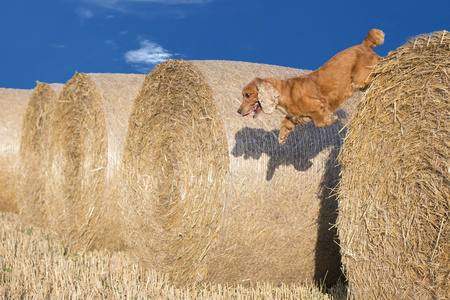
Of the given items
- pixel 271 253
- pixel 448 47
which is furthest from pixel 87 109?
pixel 448 47

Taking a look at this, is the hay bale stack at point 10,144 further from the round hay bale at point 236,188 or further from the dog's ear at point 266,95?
the dog's ear at point 266,95

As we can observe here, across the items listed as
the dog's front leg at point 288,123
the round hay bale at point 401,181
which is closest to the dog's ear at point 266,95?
the dog's front leg at point 288,123

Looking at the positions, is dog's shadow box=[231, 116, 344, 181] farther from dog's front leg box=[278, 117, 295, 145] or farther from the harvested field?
the harvested field

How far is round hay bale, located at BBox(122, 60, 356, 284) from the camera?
387 cm

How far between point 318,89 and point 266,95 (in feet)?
1.51

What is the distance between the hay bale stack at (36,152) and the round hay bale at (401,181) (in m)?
5.51

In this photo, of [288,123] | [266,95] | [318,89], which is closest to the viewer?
[266,95]

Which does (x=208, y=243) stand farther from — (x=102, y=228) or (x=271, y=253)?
(x=102, y=228)

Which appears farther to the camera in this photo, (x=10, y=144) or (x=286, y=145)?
(x=10, y=144)

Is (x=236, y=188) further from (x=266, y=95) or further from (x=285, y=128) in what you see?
(x=266, y=95)

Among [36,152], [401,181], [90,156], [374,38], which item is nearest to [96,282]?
[90,156]

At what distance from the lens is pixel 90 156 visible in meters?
5.87

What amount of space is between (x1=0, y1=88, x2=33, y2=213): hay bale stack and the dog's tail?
7.11 meters

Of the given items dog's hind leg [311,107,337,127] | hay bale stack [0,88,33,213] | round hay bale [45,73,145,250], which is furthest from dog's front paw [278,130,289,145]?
hay bale stack [0,88,33,213]
